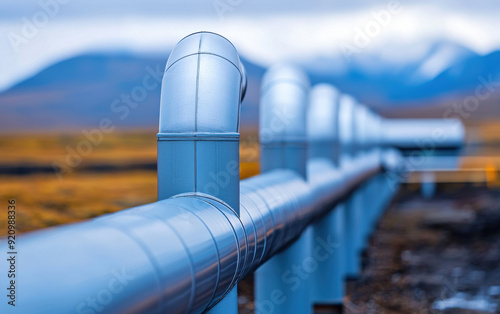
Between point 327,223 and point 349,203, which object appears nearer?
point 327,223

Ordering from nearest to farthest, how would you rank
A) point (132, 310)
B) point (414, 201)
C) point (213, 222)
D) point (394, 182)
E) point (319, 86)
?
point (132, 310)
point (213, 222)
point (319, 86)
point (394, 182)
point (414, 201)

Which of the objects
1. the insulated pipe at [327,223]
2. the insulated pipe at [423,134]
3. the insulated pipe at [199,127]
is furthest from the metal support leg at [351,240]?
the insulated pipe at [423,134]

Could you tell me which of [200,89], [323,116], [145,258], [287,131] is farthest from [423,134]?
[145,258]

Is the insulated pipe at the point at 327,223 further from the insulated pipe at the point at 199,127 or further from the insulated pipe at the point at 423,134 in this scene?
the insulated pipe at the point at 423,134

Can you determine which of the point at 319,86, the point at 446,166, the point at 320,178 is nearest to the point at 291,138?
the point at 320,178

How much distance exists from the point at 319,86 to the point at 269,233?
6.03m

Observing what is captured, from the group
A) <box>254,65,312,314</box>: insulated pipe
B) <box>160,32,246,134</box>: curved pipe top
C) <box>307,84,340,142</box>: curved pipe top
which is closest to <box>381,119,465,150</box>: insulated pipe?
<box>307,84,340,142</box>: curved pipe top

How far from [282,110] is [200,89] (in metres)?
2.68

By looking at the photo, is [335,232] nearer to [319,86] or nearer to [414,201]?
[319,86]

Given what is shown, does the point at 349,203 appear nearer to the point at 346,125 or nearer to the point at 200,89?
the point at 346,125

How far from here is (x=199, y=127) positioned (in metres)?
3.55

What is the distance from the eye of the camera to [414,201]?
2672 cm

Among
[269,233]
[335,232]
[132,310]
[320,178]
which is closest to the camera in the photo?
[132,310]

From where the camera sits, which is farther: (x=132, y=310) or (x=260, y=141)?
(x=260, y=141)
